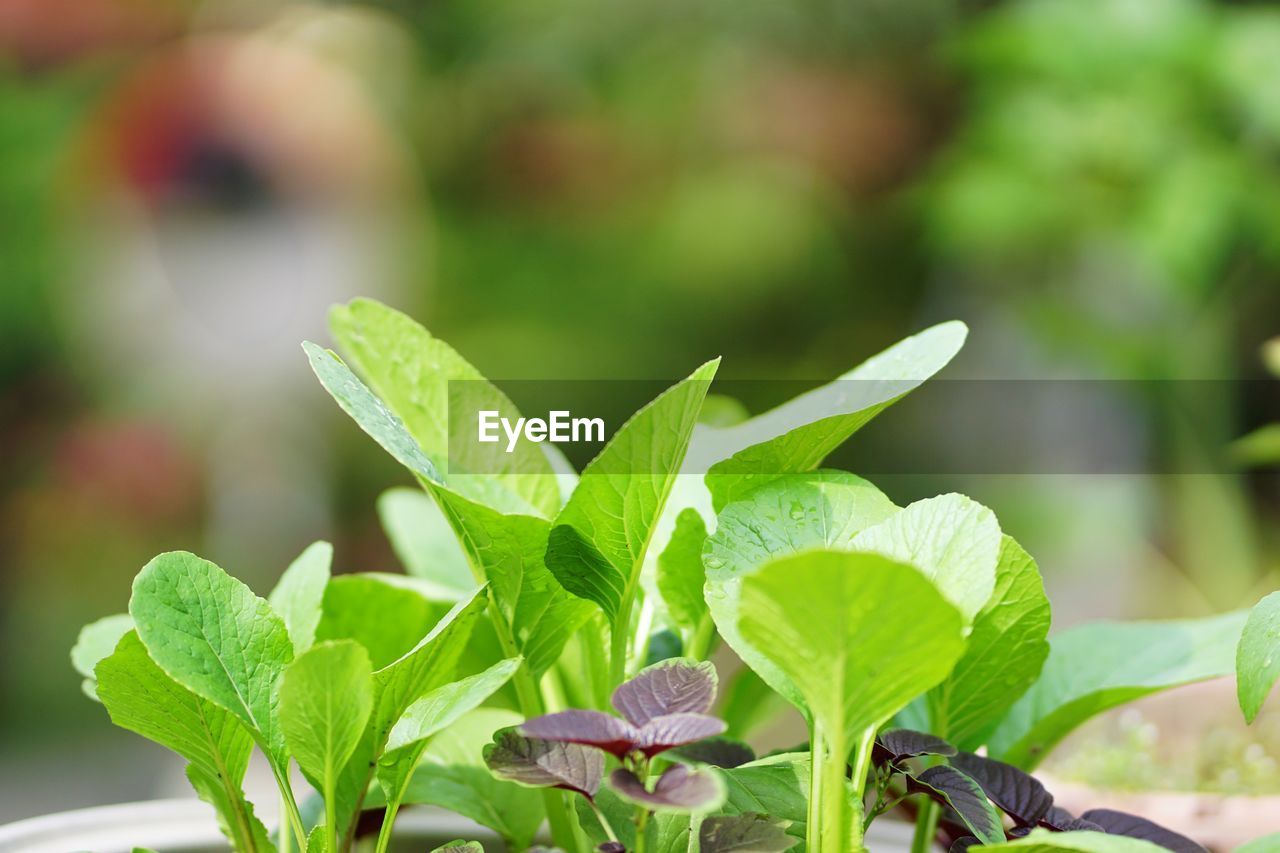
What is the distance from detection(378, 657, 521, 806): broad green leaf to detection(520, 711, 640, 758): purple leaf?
2 centimetres

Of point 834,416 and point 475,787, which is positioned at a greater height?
point 834,416

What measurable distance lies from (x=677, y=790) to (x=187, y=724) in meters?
0.15

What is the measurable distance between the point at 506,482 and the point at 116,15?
1606mm

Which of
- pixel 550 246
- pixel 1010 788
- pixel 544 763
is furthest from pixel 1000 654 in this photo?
pixel 550 246

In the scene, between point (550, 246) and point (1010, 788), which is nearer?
point (1010, 788)

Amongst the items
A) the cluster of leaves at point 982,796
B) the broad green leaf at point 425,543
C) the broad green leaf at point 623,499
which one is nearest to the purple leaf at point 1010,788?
the cluster of leaves at point 982,796

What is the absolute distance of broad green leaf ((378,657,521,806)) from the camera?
26 centimetres

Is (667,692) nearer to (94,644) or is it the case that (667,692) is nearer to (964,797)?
(964,797)

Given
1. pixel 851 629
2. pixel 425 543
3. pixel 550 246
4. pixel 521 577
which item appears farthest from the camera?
pixel 550 246

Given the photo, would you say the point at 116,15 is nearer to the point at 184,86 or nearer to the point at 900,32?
the point at 184,86

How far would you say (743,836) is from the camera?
0.86 ft

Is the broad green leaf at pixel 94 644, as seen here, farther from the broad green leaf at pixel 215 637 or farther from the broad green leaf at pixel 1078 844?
the broad green leaf at pixel 1078 844

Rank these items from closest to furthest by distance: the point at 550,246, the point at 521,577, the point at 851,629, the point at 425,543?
1. the point at 851,629
2. the point at 521,577
3. the point at 425,543
4. the point at 550,246

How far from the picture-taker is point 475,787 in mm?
364
